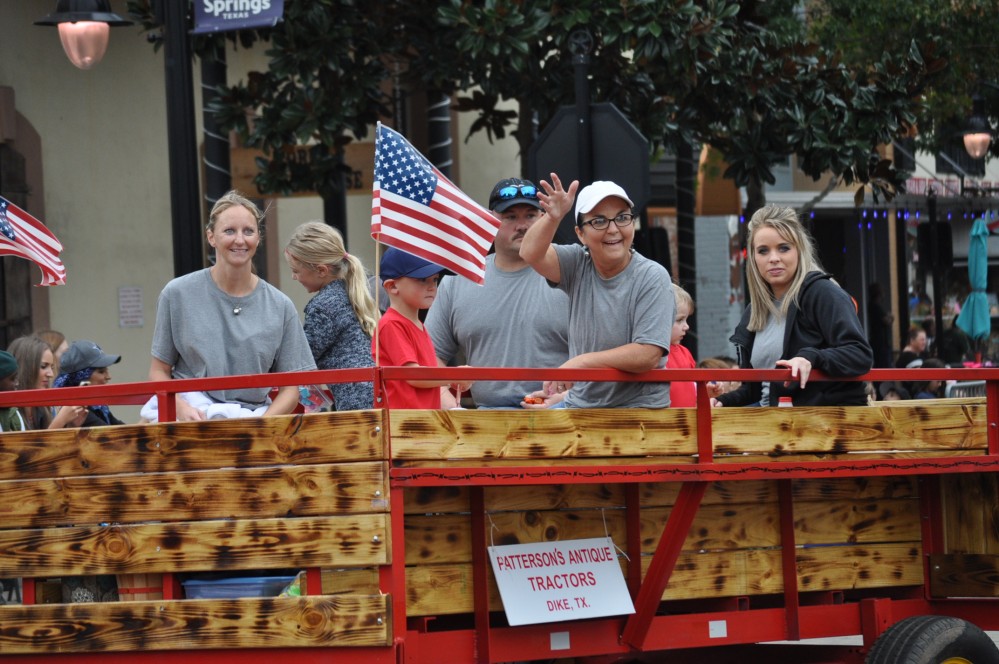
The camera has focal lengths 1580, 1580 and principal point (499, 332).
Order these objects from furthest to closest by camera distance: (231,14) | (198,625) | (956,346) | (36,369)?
(956,346), (231,14), (36,369), (198,625)

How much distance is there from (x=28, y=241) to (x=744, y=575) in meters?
3.53

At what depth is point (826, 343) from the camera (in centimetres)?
604

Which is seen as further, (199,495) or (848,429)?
(848,429)

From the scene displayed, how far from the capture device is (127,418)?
14.6 meters

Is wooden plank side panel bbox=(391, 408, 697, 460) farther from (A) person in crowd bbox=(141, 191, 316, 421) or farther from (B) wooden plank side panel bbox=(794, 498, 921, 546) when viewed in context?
(A) person in crowd bbox=(141, 191, 316, 421)

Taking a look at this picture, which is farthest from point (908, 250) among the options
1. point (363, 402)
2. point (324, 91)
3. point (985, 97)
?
point (363, 402)

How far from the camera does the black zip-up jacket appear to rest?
18.9 ft

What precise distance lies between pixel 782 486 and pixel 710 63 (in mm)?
6446

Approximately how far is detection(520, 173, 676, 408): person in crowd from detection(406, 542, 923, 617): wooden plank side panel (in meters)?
0.60

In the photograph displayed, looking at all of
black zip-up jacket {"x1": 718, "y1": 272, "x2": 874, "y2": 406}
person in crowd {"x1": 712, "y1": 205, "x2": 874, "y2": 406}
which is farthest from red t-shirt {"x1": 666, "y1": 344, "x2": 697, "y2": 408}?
black zip-up jacket {"x1": 718, "y1": 272, "x2": 874, "y2": 406}

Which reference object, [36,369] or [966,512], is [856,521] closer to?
[966,512]

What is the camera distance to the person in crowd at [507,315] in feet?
21.1

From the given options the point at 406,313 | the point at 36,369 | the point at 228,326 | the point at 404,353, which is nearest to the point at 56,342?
the point at 36,369

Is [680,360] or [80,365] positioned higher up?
[80,365]
